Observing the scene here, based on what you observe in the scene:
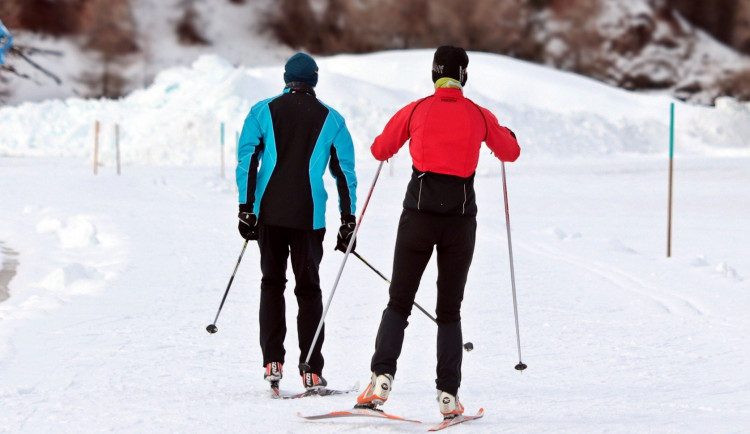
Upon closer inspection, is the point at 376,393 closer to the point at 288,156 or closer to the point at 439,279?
the point at 439,279

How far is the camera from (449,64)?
4562 millimetres

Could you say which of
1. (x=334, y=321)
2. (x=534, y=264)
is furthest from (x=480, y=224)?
(x=334, y=321)

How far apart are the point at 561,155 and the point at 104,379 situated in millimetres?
41520

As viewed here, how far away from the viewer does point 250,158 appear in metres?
5.01

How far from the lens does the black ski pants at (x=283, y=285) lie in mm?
5117

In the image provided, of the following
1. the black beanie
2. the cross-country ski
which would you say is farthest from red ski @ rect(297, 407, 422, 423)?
the black beanie

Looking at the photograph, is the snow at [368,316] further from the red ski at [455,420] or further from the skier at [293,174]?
the skier at [293,174]

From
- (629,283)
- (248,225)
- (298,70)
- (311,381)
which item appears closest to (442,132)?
(298,70)

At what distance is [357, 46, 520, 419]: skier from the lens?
445cm

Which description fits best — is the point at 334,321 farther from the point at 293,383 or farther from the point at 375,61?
the point at 375,61

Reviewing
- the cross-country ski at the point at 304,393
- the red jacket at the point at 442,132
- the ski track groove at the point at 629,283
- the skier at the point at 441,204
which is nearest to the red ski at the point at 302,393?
the cross-country ski at the point at 304,393

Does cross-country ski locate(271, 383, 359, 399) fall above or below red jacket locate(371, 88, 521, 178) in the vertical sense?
below

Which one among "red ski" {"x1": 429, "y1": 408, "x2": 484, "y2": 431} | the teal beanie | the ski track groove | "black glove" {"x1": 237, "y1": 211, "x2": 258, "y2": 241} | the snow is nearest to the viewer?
"red ski" {"x1": 429, "y1": 408, "x2": 484, "y2": 431}

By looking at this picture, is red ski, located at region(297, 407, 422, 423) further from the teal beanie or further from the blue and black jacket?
the teal beanie
